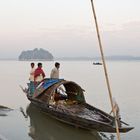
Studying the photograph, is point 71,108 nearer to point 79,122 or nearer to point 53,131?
point 53,131

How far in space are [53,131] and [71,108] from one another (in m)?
1.02

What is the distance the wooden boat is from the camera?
1021 centimetres

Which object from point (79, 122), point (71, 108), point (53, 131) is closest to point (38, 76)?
point (71, 108)

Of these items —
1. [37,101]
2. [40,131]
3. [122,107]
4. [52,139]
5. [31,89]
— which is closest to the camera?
[52,139]

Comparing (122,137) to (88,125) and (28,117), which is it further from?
(28,117)

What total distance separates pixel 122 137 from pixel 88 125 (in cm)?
172

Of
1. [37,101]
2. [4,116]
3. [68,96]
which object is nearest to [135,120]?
[68,96]

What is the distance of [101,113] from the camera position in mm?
11641

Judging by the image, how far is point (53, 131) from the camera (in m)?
12.2

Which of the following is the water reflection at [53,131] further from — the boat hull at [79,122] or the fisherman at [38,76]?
the fisherman at [38,76]

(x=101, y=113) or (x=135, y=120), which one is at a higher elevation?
(x=101, y=113)

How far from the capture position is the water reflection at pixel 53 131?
11.3 m

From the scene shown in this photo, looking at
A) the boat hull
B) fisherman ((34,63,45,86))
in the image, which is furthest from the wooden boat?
fisherman ((34,63,45,86))

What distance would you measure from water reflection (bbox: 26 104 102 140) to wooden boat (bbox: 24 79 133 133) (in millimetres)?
369
